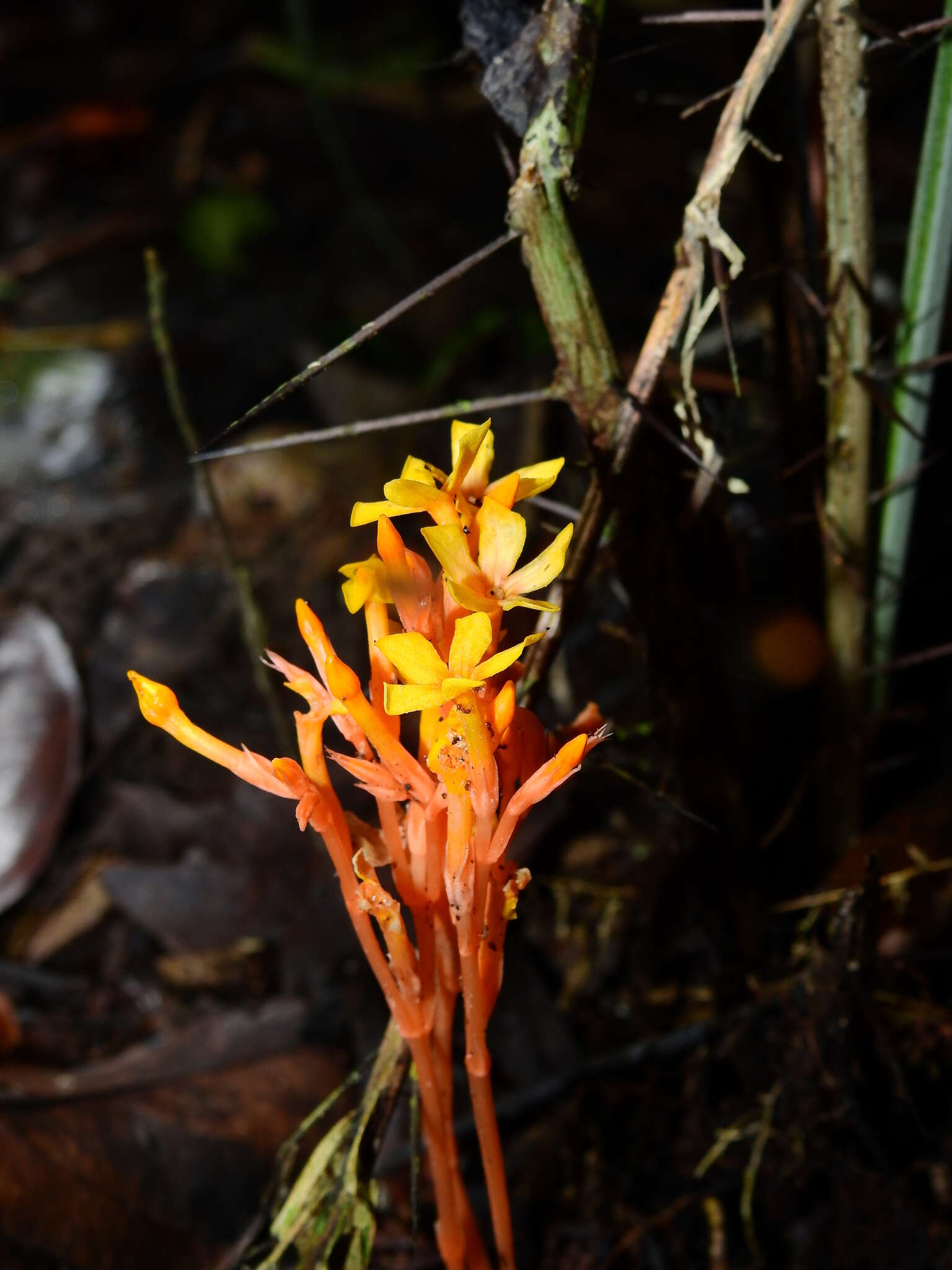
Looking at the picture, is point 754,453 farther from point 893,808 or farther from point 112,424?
point 112,424

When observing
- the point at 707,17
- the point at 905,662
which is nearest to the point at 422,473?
the point at 707,17

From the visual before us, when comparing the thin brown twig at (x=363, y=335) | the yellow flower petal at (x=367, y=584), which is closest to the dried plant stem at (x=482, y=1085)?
the yellow flower petal at (x=367, y=584)

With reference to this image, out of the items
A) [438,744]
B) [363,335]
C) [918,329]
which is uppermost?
[918,329]

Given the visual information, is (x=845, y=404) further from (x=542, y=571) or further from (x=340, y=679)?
(x=340, y=679)

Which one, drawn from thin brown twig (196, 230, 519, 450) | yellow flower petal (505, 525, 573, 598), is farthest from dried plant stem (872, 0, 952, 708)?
yellow flower petal (505, 525, 573, 598)

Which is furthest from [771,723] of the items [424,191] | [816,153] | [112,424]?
[424,191]

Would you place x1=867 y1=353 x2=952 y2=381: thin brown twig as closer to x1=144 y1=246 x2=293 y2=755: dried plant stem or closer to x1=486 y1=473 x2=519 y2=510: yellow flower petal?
x1=486 y1=473 x2=519 y2=510: yellow flower petal
